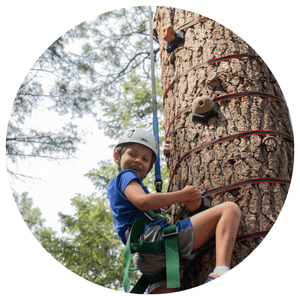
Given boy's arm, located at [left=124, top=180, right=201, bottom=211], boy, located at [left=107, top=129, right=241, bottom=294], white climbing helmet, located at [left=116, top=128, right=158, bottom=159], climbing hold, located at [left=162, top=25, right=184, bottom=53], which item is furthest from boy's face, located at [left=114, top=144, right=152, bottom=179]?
climbing hold, located at [left=162, top=25, right=184, bottom=53]

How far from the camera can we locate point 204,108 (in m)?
2.02

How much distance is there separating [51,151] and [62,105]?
0.78 metres

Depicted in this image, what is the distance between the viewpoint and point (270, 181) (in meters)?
1.84

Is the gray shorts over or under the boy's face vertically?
under

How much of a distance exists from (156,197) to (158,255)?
0.35m

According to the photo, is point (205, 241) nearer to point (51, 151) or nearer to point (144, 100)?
point (51, 151)

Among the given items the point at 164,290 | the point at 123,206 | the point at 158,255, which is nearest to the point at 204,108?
the point at 123,206

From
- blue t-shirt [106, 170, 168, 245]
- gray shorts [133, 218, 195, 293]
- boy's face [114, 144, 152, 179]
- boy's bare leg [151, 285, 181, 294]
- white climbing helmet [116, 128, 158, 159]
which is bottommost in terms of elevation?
boy's bare leg [151, 285, 181, 294]

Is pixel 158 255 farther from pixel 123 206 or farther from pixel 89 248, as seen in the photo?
pixel 89 248

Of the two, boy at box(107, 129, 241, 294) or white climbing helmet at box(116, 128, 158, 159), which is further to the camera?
white climbing helmet at box(116, 128, 158, 159)

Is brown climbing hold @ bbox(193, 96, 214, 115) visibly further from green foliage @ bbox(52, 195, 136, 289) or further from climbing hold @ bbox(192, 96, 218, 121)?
green foliage @ bbox(52, 195, 136, 289)

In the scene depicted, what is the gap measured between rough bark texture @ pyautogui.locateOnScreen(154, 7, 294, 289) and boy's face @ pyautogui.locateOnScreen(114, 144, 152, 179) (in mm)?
201

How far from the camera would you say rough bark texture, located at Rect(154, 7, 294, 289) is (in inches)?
70.8

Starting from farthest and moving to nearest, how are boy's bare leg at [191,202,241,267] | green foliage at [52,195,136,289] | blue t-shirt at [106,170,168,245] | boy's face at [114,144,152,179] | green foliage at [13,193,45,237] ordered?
green foliage at [52,195,136,289] → green foliage at [13,193,45,237] → boy's face at [114,144,152,179] → blue t-shirt at [106,170,168,245] → boy's bare leg at [191,202,241,267]
